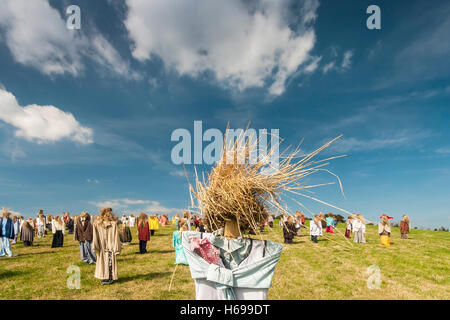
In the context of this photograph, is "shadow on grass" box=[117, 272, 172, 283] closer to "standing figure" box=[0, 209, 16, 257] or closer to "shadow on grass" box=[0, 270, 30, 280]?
"shadow on grass" box=[0, 270, 30, 280]

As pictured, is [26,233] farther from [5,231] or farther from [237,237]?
[237,237]

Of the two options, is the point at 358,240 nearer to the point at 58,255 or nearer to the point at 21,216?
the point at 58,255

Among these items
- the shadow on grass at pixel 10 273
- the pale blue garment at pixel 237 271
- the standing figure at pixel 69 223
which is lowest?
the standing figure at pixel 69 223

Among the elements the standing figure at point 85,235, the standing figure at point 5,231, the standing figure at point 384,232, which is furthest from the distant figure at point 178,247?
the standing figure at point 384,232

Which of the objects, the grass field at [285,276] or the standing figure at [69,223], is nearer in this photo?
the grass field at [285,276]

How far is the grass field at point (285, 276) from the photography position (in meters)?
7.32

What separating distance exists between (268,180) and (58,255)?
14.8m

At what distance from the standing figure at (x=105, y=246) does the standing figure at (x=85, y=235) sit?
3.29 metres

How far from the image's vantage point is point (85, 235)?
10.9 meters

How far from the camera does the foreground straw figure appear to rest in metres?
2.73

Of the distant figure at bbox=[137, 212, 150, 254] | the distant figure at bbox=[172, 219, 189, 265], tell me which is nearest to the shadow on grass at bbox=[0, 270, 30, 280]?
the distant figure at bbox=[137, 212, 150, 254]

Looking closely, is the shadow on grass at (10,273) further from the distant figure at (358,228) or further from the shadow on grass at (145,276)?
the distant figure at (358,228)

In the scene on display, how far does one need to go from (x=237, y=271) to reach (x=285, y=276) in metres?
7.40
